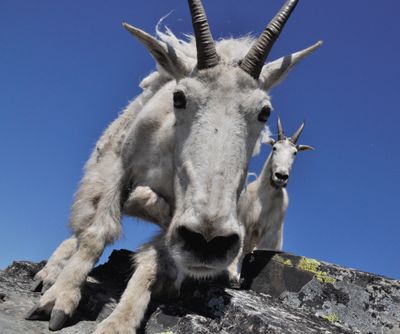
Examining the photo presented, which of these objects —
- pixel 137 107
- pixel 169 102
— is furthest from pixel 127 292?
pixel 137 107

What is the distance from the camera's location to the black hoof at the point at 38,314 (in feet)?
12.0

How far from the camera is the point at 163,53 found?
5.25m

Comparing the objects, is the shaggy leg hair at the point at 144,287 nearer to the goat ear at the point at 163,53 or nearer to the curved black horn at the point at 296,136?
the goat ear at the point at 163,53

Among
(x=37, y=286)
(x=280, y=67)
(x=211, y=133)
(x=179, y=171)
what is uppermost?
(x=280, y=67)

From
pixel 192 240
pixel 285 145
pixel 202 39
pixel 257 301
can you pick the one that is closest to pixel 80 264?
pixel 192 240

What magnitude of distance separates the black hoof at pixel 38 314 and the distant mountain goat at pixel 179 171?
15 mm

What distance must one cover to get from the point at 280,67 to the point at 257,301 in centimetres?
271

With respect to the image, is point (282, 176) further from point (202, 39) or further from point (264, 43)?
point (202, 39)

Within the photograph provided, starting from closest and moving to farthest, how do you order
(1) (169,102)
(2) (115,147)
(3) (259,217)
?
(1) (169,102), (2) (115,147), (3) (259,217)


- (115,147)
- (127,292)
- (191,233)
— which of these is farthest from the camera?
Answer: (115,147)

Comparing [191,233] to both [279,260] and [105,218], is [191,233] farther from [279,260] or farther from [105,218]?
[279,260]

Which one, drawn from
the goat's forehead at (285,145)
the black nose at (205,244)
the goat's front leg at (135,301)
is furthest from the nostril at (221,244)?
the goat's forehead at (285,145)

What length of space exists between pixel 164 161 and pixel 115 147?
1.09 metres

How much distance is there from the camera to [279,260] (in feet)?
17.7
